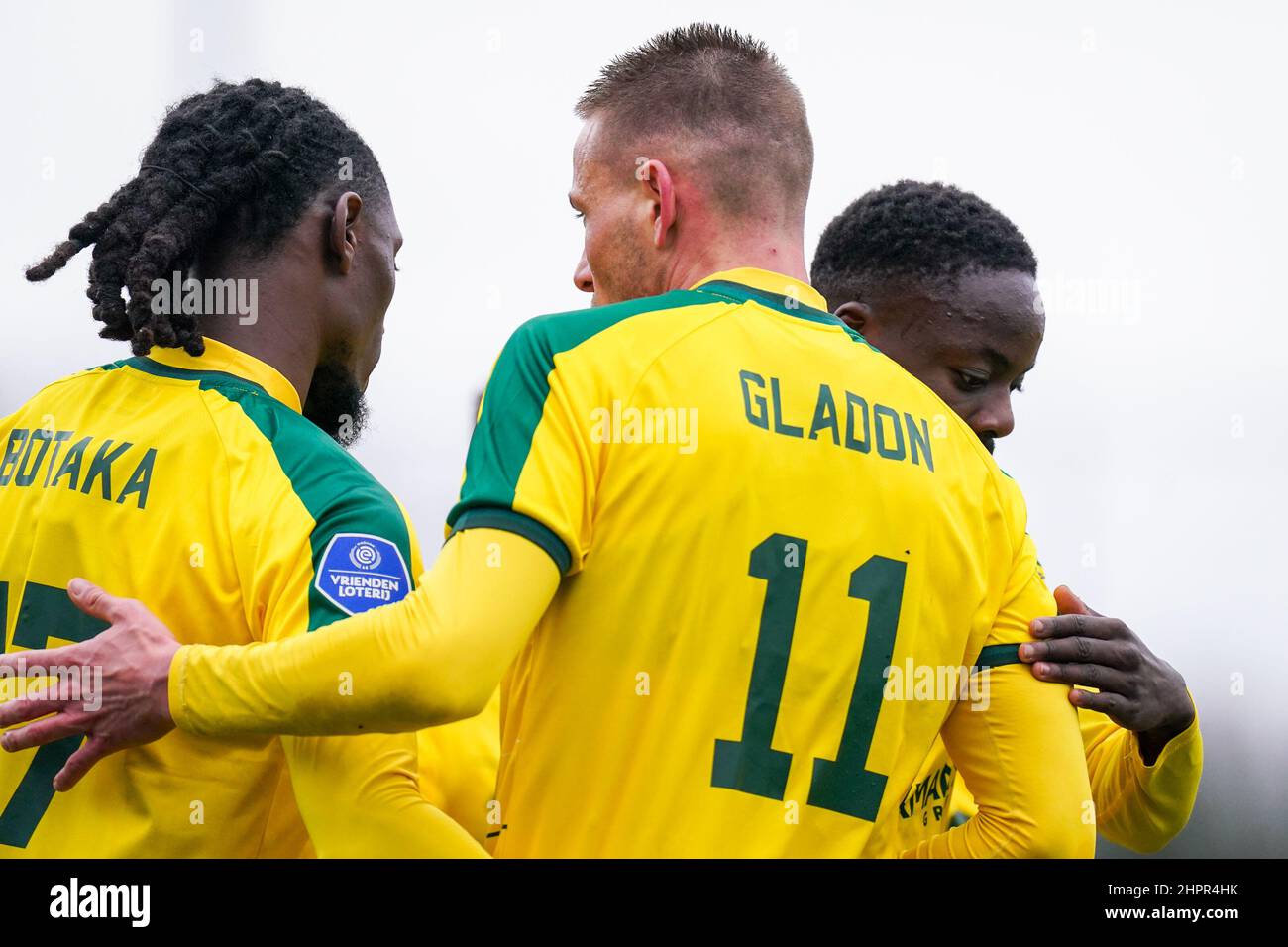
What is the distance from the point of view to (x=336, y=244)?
3217 millimetres

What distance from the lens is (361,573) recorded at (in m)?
2.65

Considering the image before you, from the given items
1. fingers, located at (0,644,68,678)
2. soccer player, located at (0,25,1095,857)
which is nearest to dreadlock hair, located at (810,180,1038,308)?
soccer player, located at (0,25,1095,857)

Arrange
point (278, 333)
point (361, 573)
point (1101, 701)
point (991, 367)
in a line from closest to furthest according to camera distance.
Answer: point (361, 573) → point (1101, 701) → point (278, 333) → point (991, 367)

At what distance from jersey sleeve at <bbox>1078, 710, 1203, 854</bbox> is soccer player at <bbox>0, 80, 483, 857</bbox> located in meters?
1.70

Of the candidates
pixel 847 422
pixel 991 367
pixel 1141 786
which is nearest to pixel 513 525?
pixel 847 422

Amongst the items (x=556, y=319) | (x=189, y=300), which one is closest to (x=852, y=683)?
(x=556, y=319)

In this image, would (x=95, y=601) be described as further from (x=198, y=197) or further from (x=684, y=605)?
(x=684, y=605)

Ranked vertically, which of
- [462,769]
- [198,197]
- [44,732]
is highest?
[198,197]

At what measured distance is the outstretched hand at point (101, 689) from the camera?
2508 millimetres

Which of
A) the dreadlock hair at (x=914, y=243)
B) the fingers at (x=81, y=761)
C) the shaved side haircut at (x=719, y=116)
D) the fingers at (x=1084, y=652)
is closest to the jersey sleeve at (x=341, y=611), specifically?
the fingers at (x=81, y=761)

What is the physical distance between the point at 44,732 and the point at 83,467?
21.6 inches

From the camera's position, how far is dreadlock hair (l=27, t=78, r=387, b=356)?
3.01 m

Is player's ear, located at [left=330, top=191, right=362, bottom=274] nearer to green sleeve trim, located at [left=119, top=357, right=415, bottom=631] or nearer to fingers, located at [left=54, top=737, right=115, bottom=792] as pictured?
green sleeve trim, located at [left=119, top=357, right=415, bottom=631]
